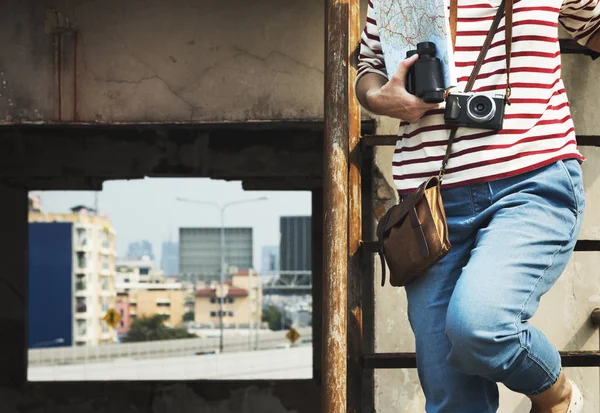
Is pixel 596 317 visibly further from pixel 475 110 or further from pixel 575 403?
pixel 475 110

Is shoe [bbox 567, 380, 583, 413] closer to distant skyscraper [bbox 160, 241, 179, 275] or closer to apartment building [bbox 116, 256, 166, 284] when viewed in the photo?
apartment building [bbox 116, 256, 166, 284]

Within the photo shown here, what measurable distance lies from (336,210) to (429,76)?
0.72 m

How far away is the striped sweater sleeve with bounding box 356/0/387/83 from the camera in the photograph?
8.71 ft

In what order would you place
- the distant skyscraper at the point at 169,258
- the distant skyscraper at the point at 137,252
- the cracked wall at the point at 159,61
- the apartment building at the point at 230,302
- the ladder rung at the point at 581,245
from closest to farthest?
1. the ladder rung at the point at 581,245
2. the cracked wall at the point at 159,61
3. the apartment building at the point at 230,302
4. the distant skyscraper at the point at 137,252
5. the distant skyscraper at the point at 169,258

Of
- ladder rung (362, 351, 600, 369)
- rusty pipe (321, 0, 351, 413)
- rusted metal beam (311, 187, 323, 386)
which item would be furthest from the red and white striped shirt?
rusted metal beam (311, 187, 323, 386)

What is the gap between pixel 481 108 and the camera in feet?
7.50

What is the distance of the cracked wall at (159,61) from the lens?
4777 millimetres

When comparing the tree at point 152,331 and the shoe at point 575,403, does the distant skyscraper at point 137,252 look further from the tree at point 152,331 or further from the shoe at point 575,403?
the shoe at point 575,403

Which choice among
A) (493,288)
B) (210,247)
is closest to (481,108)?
(493,288)

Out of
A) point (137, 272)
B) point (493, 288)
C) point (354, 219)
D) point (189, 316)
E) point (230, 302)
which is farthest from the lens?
point (189, 316)

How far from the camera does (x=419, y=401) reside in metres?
4.51

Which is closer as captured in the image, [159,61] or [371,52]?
[371,52]

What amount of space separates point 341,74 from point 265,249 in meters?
163

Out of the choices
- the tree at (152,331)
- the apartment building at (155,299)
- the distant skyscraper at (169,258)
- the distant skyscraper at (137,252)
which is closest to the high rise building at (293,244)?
the apartment building at (155,299)
